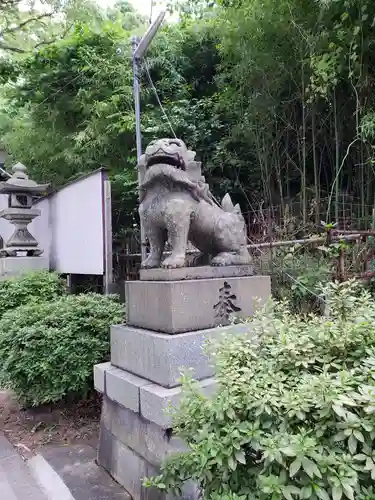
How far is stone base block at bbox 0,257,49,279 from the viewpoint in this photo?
6.47 metres

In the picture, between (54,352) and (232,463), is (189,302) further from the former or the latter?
(54,352)

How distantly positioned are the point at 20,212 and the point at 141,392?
5448 mm

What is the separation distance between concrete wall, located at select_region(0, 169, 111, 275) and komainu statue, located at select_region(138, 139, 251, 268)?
2311mm

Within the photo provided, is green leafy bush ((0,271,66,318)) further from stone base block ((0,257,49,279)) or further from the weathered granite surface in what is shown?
the weathered granite surface

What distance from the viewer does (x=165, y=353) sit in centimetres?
222

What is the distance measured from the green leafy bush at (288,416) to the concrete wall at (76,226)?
11.6ft

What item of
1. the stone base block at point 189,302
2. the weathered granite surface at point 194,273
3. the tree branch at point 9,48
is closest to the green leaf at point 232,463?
the stone base block at point 189,302

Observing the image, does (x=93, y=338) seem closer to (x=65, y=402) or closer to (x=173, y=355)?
(x=65, y=402)

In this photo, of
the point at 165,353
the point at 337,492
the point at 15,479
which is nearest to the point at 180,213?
the point at 165,353

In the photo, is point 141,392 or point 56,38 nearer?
point 141,392

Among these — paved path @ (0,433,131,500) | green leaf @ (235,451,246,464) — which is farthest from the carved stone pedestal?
green leaf @ (235,451,246,464)

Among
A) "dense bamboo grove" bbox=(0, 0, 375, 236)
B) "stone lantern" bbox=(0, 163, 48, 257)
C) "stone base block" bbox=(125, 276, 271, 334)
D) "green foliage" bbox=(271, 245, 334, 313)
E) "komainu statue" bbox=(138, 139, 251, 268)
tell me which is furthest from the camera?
"stone lantern" bbox=(0, 163, 48, 257)

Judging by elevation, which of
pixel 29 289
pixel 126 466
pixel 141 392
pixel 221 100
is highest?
pixel 221 100

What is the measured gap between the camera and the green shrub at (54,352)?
10.5 ft
